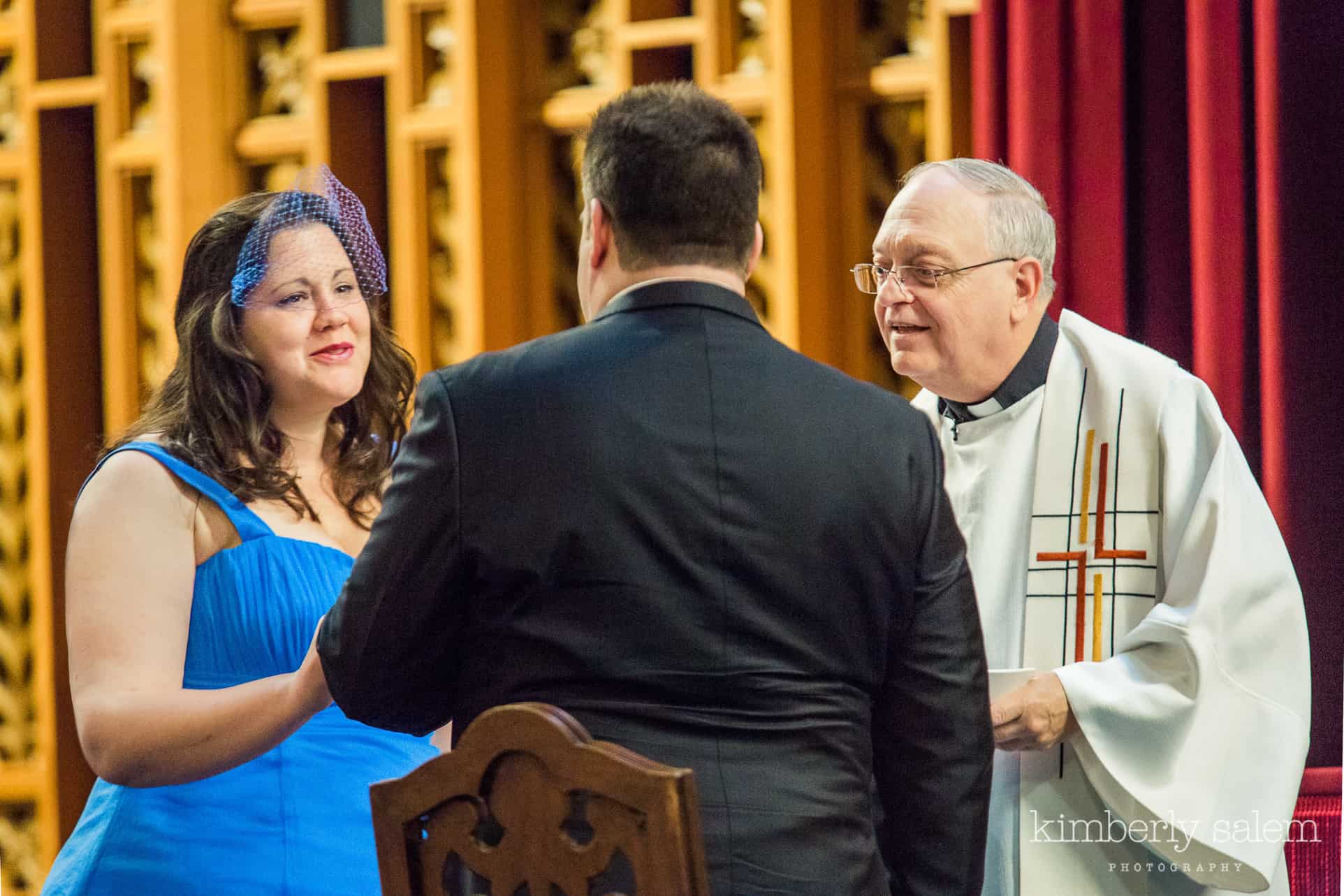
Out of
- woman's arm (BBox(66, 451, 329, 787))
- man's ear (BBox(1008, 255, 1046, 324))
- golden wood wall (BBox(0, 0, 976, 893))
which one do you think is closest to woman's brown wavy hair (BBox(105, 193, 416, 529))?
woman's arm (BBox(66, 451, 329, 787))

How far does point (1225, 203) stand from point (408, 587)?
2149mm

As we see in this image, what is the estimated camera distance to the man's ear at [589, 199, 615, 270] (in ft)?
5.76

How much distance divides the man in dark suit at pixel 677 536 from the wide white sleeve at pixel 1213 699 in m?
0.79

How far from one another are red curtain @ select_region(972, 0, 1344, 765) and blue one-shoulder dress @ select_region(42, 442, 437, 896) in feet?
5.75

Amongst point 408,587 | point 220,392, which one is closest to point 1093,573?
point 408,587

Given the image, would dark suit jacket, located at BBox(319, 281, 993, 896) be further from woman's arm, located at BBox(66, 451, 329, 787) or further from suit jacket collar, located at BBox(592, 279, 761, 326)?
woman's arm, located at BBox(66, 451, 329, 787)

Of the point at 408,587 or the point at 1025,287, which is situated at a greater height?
the point at 1025,287

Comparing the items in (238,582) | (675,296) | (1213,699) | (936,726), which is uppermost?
(675,296)

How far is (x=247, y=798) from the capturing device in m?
2.36

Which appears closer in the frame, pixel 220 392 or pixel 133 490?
pixel 133 490

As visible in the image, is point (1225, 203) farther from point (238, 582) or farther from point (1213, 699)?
point (238, 582)

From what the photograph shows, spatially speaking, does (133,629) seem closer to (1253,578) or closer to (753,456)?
(753,456)

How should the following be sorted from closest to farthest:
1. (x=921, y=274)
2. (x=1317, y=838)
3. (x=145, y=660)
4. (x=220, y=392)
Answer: (x=145, y=660)
(x=220, y=392)
(x=921, y=274)
(x=1317, y=838)

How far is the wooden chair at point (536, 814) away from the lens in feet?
4.64
